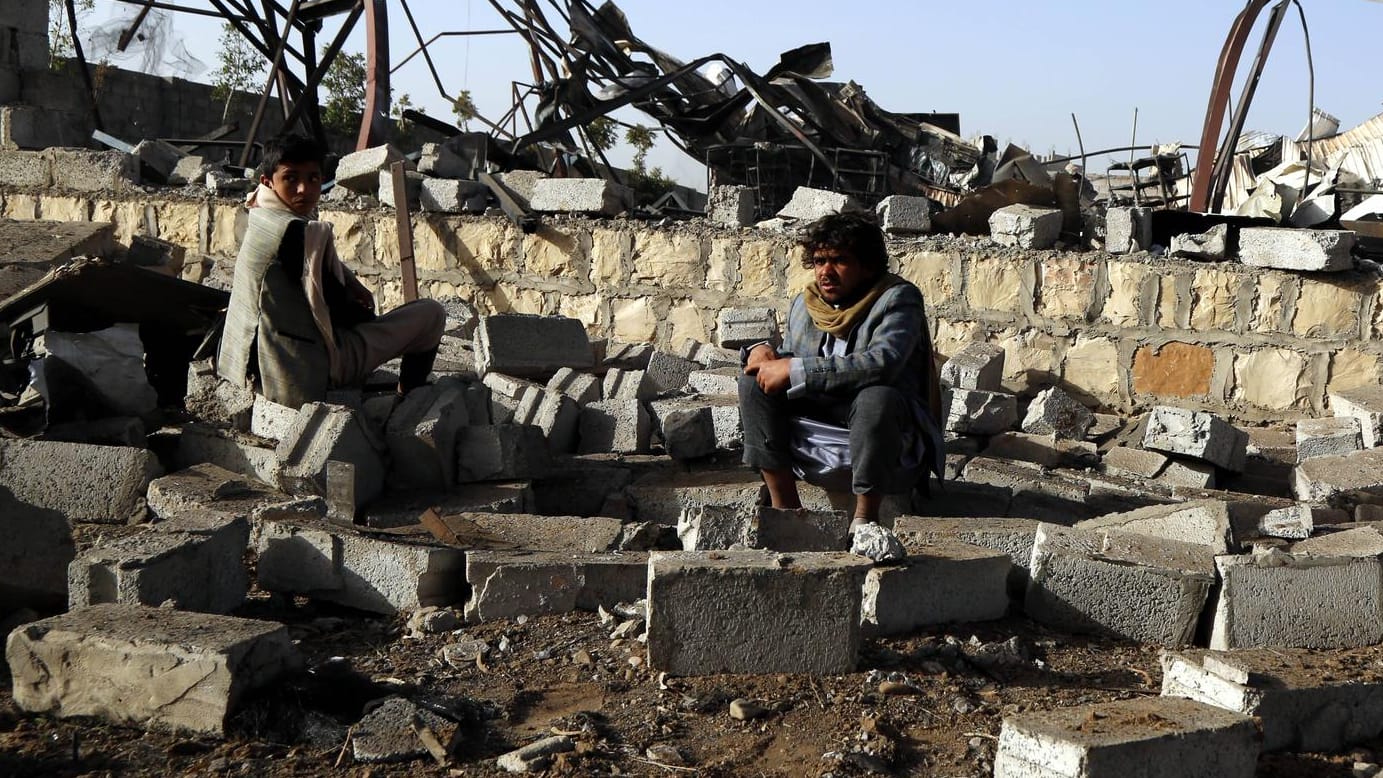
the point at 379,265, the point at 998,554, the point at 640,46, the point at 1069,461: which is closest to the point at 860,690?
the point at 998,554

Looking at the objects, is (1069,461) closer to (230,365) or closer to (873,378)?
(873,378)

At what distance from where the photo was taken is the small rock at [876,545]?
382 centimetres

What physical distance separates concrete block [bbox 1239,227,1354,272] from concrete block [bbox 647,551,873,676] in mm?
4027

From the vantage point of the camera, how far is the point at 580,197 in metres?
8.29

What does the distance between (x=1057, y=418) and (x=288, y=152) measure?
13.0ft

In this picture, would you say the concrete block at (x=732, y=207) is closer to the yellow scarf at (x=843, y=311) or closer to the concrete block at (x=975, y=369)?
the concrete block at (x=975, y=369)

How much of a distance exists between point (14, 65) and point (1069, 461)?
10.7 metres

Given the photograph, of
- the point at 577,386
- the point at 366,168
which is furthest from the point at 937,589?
the point at 366,168

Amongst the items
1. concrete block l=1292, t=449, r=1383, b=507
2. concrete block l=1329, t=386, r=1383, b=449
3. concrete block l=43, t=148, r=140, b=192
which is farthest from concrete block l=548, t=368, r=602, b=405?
concrete block l=43, t=148, r=140, b=192

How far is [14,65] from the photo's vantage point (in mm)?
12039

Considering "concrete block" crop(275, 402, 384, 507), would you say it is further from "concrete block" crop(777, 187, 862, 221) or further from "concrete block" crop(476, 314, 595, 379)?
"concrete block" crop(777, 187, 862, 221)

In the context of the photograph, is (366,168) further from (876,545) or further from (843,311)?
(876,545)

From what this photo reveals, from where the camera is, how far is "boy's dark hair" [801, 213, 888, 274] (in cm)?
478

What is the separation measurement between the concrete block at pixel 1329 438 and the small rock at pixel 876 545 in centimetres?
311
